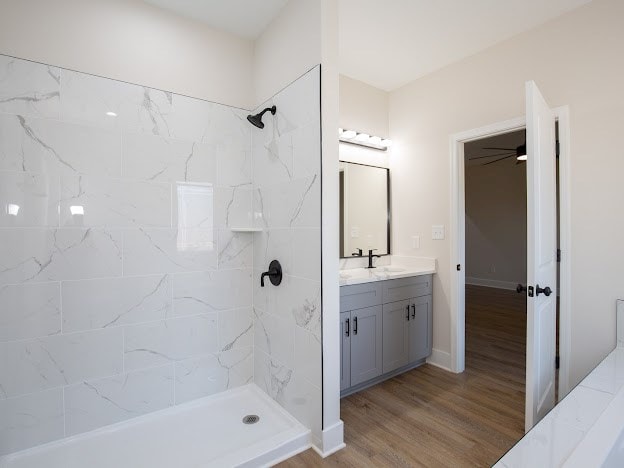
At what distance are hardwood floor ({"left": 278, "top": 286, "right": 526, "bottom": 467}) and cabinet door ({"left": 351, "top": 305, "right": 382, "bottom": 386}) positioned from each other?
168 millimetres

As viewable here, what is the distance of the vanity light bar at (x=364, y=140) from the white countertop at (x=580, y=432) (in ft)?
7.72

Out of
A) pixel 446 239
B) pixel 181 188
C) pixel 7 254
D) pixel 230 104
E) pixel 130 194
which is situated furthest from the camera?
pixel 446 239

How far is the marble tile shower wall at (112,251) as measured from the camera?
1714mm

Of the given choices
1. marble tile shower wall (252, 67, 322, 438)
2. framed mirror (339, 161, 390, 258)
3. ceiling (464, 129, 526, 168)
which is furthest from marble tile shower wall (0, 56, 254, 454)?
ceiling (464, 129, 526, 168)

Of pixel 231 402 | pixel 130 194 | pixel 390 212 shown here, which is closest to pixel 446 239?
pixel 390 212

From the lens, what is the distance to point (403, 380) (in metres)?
2.72

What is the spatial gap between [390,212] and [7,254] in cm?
288

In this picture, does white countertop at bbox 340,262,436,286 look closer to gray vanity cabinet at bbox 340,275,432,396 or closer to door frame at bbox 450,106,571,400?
gray vanity cabinet at bbox 340,275,432,396

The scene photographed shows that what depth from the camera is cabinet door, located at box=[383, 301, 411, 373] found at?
2627 mm

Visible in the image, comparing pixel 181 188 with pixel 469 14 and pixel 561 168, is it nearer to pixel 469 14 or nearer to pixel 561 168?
pixel 469 14

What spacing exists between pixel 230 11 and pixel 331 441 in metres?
2.68

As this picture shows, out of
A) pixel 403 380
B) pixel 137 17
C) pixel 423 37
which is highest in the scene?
pixel 423 37

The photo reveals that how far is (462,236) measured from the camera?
288cm

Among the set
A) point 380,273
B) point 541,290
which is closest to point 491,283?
point 380,273
